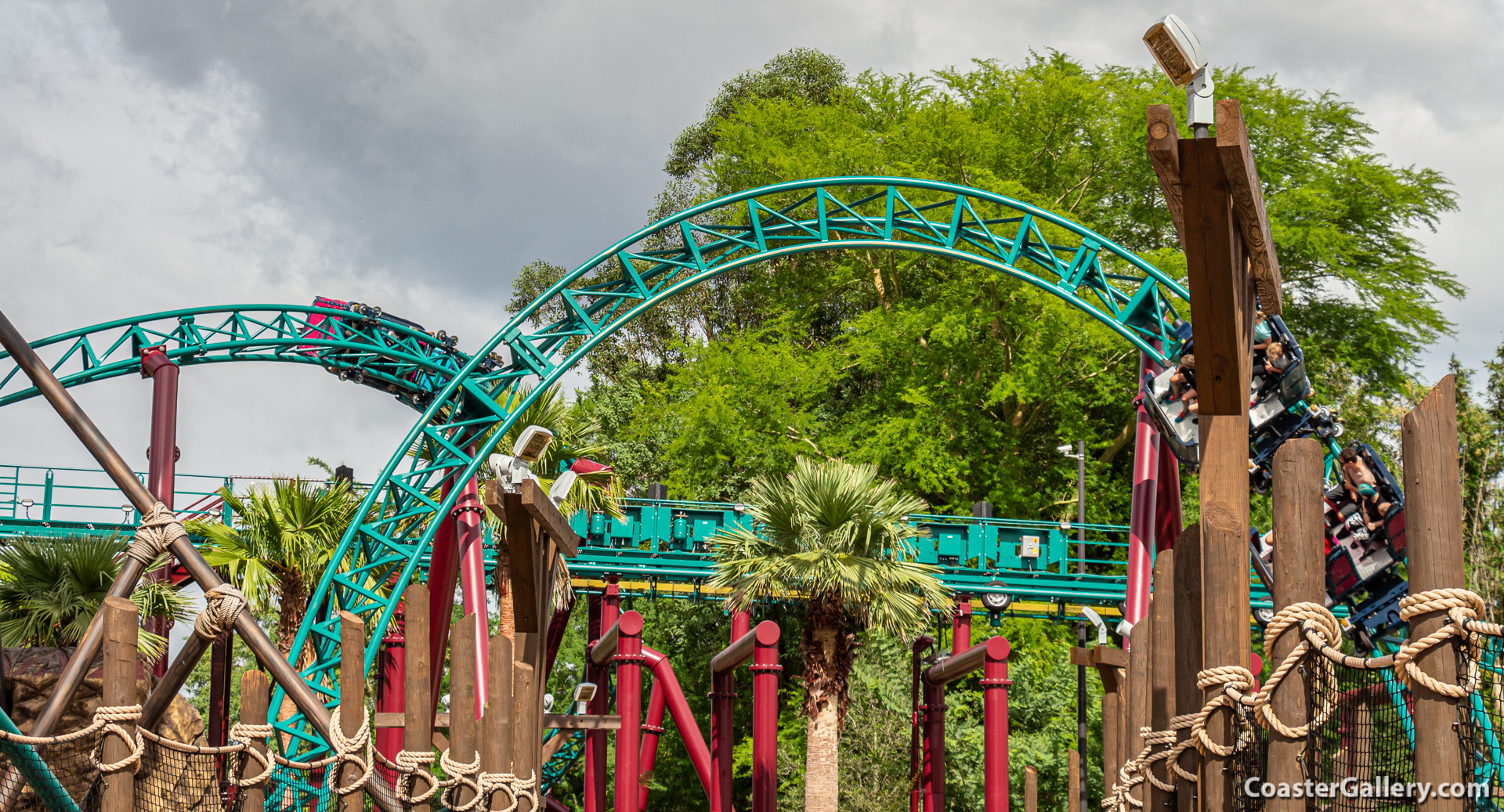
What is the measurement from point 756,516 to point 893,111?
15.4 m

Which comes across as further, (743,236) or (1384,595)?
(743,236)

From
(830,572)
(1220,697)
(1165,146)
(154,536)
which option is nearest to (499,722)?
(154,536)

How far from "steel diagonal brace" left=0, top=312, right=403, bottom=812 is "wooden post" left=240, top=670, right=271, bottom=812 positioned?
201 millimetres

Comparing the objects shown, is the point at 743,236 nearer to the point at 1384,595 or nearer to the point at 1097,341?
the point at 1384,595

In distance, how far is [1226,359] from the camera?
387 cm

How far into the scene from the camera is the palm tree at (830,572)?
470 inches

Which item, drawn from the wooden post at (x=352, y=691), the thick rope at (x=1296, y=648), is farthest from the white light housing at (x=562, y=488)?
the thick rope at (x=1296, y=648)

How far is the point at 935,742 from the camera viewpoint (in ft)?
44.0

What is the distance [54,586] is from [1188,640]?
36.1ft

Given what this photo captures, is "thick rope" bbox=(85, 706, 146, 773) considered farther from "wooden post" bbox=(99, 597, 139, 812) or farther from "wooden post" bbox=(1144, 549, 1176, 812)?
"wooden post" bbox=(1144, 549, 1176, 812)

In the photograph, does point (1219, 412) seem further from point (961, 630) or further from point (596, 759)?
point (596, 759)

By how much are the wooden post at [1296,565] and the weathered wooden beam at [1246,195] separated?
75 centimetres

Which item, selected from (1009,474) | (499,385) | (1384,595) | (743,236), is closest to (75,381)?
(499,385)

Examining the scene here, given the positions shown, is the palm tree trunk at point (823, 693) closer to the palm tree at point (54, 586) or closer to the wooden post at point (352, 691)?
the palm tree at point (54, 586)
